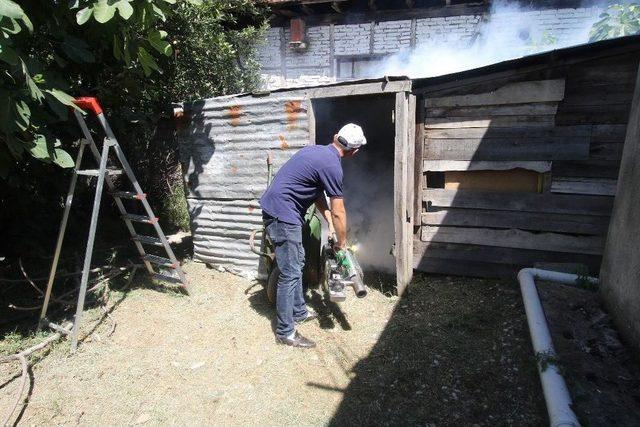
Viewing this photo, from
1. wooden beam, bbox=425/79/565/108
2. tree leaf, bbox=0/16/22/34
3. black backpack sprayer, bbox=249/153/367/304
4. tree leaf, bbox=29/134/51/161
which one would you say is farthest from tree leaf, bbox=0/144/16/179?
wooden beam, bbox=425/79/565/108

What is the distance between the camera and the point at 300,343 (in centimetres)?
414

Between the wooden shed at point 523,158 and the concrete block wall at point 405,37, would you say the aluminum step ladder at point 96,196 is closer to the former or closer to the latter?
the wooden shed at point 523,158

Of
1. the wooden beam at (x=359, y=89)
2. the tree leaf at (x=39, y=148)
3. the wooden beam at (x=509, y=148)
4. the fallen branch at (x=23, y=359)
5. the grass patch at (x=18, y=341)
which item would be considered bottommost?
the grass patch at (x=18, y=341)

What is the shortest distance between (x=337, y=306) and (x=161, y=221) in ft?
18.0

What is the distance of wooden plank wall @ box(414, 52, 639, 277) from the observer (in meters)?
4.57

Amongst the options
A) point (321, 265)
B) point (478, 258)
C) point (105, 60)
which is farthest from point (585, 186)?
point (105, 60)

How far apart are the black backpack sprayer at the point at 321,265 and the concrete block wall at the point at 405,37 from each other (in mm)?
5800

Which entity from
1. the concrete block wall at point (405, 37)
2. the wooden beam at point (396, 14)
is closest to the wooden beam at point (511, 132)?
the concrete block wall at point (405, 37)

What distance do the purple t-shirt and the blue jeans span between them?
4.3 inches

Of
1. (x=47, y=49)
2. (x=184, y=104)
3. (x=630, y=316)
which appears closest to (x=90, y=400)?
(x=47, y=49)

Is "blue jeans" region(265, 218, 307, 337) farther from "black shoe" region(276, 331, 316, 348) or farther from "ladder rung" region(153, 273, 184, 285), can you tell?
"ladder rung" region(153, 273, 184, 285)

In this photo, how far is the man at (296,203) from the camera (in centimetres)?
390

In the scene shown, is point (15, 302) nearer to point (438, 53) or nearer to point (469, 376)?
point (469, 376)

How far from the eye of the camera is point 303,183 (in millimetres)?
4004
